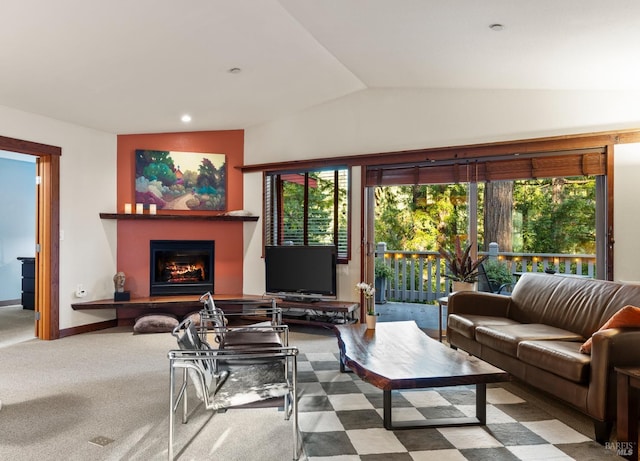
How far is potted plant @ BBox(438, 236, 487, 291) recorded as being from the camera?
5.27 meters

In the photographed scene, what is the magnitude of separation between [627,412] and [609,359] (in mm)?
292

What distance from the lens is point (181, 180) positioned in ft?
21.7

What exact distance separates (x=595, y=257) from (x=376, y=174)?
102 inches

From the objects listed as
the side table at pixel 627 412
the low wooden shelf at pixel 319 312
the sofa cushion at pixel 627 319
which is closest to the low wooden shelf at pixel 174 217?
the low wooden shelf at pixel 319 312

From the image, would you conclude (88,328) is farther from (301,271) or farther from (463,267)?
(463,267)

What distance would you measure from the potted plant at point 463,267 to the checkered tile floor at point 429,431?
162 cm

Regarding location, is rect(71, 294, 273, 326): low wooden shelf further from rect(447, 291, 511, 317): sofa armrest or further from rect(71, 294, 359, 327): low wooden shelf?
rect(447, 291, 511, 317): sofa armrest

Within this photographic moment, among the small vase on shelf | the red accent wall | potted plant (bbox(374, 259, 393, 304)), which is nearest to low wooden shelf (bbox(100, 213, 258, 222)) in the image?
the red accent wall

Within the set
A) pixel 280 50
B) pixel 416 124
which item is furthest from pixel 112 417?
pixel 416 124

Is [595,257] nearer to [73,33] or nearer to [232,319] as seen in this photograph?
[232,319]

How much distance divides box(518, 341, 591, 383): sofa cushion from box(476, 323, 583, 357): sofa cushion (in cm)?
11

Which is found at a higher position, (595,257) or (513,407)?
(595,257)

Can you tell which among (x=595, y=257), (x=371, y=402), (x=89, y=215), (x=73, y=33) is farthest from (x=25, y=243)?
(x=595, y=257)

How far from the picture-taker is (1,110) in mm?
5102
